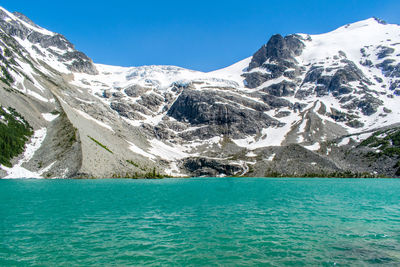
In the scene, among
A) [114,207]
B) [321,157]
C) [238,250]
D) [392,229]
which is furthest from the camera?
[321,157]

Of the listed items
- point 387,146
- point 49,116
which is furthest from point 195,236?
point 387,146

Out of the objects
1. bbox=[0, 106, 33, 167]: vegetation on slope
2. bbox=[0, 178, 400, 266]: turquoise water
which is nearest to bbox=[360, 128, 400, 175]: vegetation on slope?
bbox=[0, 178, 400, 266]: turquoise water

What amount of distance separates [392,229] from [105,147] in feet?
450

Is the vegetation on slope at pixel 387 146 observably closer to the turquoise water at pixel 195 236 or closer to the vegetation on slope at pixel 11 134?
the turquoise water at pixel 195 236

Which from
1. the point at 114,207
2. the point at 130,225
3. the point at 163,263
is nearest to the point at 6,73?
the point at 114,207

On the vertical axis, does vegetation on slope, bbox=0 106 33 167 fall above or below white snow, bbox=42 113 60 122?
below

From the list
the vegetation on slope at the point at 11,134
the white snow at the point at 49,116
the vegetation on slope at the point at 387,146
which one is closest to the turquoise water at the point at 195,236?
the vegetation on slope at the point at 11,134

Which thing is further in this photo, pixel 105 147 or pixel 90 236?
pixel 105 147

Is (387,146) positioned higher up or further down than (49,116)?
further down

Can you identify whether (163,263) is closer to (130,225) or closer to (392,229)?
(130,225)

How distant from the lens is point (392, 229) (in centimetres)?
3020

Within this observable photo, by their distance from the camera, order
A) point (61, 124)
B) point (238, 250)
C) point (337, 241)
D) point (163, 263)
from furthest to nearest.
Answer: point (61, 124), point (337, 241), point (238, 250), point (163, 263)

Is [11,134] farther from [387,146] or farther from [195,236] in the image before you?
[387,146]

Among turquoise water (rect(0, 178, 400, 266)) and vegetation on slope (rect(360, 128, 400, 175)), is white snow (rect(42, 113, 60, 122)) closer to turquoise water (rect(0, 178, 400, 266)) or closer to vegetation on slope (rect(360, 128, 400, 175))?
turquoise water (rect(0, 178, 400, 266))
